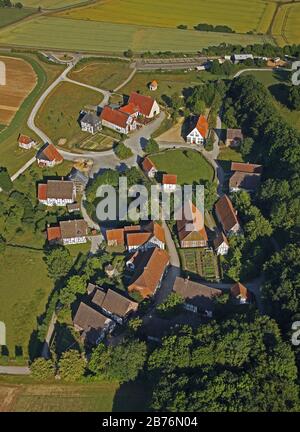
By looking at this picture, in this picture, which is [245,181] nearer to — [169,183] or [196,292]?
[169,183]

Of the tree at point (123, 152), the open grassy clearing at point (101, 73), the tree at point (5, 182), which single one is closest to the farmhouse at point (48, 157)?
the tree at point (5, 182)

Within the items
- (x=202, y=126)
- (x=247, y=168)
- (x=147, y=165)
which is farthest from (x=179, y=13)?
(x=247, y=168)

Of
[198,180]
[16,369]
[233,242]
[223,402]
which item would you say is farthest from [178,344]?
[198,180]

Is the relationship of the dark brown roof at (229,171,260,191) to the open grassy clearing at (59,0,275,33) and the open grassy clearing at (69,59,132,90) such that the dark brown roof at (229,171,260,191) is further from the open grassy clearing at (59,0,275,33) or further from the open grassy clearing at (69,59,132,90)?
the open grassy clearing at (59,0,275,33)

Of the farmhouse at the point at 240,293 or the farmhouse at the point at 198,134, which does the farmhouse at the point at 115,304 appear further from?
the farmhouse at the point at 198,134

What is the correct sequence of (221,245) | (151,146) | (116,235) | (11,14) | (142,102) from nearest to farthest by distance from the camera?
(221,245) → (116,235) → (151,146) → (142,102) → (11,14)
